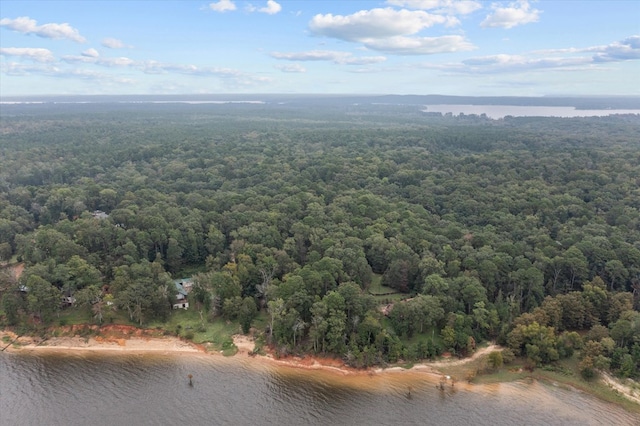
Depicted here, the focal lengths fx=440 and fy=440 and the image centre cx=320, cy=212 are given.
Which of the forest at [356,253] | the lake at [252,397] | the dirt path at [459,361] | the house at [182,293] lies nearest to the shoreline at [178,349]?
the dirt path at [459,361]

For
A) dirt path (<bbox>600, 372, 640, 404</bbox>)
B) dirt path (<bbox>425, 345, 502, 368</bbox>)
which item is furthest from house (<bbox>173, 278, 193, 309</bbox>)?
dirt path (<bbox>600, 372, 640, 404</bbox>)

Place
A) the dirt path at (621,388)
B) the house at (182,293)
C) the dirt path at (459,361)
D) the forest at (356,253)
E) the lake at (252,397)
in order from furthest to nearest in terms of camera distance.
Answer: the house at (182,293)
the forest at (356,253)
the dirt path at (459,361)
the dirt path at (621,388)
the lake at (252,397)

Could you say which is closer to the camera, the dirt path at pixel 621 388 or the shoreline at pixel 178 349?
the dirt path at pixel 621 388

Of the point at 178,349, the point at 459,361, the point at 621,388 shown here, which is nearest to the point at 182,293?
the point at 178,349

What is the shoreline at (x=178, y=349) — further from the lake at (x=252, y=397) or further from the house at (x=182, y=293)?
the house at (x=182, y=293)

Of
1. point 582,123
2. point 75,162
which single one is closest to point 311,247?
point 75,162

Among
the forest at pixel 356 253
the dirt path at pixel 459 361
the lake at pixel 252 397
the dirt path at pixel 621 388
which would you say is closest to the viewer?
the lake at pixel 252 397

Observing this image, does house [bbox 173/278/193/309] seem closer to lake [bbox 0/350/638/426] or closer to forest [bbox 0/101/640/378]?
forest [bbox 0/101/640/378]

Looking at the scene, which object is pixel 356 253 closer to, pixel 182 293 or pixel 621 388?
pixel 182 293
